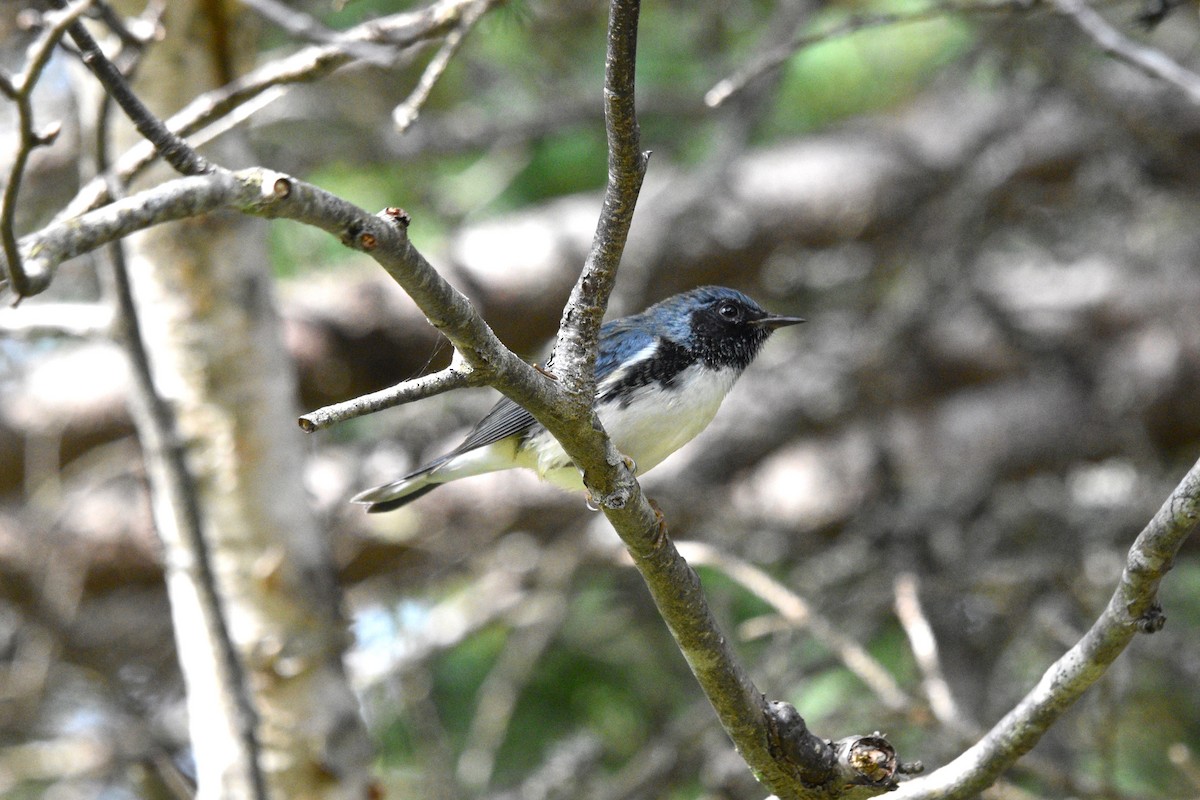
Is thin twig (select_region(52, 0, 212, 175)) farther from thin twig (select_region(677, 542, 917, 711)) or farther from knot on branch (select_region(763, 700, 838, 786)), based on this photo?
thin twig (select_region(677, 542, 917, 711))

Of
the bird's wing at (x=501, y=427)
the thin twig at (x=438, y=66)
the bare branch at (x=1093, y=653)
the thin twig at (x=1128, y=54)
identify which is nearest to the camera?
the bare branch at (x=1093, y=653)

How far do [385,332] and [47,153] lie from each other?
173cm

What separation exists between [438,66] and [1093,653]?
1849mm

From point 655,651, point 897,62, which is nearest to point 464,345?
point 655,651

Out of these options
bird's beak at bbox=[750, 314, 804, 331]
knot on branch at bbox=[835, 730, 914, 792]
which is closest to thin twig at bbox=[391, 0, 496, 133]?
bird's beak at bbox=[750, 314, 804, 331]

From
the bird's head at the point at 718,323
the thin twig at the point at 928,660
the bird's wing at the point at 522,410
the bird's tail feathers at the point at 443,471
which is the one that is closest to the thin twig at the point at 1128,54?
the bird's head at the point at 718,323

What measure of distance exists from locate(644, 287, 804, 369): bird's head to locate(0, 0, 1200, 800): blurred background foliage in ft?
3.86

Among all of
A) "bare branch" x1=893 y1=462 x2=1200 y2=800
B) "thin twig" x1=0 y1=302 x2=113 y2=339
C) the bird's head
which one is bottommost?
"bare branch" x1=893 y1=462 x2=1200 y2=800

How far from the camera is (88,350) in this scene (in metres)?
5.72

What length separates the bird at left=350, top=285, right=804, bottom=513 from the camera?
3.41 meters

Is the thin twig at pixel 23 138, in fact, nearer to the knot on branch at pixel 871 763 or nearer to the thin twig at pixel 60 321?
the knot on branch at pixel 871 763

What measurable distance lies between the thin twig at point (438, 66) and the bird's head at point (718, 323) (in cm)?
115

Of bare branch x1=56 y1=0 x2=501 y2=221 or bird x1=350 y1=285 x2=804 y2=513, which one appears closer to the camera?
bare branch x1=56 y1=0 x2=501 y2=221

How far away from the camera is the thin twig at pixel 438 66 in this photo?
103 inches
